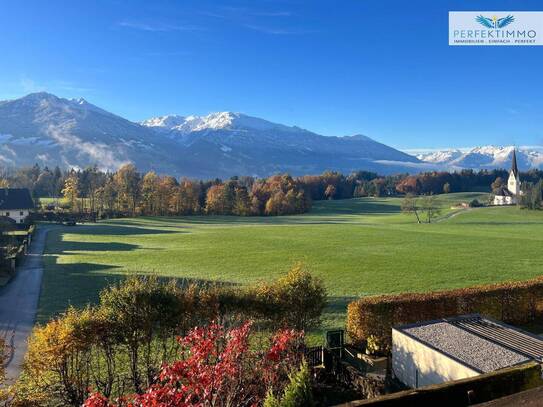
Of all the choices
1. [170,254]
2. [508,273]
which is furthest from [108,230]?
[508,273]

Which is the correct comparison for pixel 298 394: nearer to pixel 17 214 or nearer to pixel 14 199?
pixel 17 214

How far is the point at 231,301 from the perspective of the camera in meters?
17.4

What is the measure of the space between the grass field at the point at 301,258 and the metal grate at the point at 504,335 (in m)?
7.34

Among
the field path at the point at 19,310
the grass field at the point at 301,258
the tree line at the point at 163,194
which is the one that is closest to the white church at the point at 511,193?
the tree line at the point at 163,194

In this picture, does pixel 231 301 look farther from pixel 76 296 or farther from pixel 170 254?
pixel 170 254

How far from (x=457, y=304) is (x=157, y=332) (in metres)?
14.9

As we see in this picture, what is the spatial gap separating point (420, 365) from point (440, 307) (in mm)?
7058

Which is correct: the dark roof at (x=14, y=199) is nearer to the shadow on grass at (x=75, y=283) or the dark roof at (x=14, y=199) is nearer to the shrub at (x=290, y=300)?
the shadow on grass at (x=75, y=283)

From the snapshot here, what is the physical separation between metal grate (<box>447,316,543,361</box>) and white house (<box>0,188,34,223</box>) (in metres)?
102

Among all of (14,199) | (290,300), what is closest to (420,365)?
(290,300)

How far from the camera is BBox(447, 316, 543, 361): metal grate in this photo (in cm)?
1509

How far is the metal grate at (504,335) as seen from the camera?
49.5ft

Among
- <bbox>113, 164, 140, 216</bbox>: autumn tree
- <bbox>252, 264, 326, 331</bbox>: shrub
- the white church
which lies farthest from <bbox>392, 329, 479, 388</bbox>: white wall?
the white church

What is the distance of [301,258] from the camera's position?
48562mm
